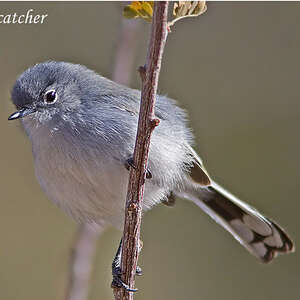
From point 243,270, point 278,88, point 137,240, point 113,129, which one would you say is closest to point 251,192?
point 243,270

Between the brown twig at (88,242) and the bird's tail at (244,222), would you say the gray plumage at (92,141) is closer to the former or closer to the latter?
the brown twig at (88,242)

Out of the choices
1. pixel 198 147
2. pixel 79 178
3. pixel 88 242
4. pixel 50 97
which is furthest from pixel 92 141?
pixel 198 147

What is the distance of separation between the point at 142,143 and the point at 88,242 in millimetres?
1012

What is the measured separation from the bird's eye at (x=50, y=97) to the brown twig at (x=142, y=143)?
3.05ft

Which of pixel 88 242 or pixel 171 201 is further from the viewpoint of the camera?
pixel 171 201

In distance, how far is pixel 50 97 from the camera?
3066mm

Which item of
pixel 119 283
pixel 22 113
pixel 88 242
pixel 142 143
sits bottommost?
pixel 119 283

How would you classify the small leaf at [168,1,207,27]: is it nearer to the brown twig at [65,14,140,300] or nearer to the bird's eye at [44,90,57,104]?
the brown twig at [65,14,140,300]

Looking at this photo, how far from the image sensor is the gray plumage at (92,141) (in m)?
2.83

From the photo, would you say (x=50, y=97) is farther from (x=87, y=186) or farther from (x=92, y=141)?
(x=87, y=186)

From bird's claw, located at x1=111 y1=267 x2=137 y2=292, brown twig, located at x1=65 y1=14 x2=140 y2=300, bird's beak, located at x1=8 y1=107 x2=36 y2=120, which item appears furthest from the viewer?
bird's beak, located at x1=8 y1=107 x2=36 y2=120

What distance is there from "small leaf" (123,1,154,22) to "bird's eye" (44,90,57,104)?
3.93 ft

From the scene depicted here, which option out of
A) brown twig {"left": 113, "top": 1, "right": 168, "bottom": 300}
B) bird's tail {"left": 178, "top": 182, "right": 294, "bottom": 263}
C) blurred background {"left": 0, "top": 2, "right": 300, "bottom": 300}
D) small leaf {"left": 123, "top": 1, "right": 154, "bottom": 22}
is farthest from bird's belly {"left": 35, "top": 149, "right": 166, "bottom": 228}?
blurred background {"left": 0, "top": 2, "right": 300, "bottom": 300}

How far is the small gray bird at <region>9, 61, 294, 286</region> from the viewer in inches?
111
